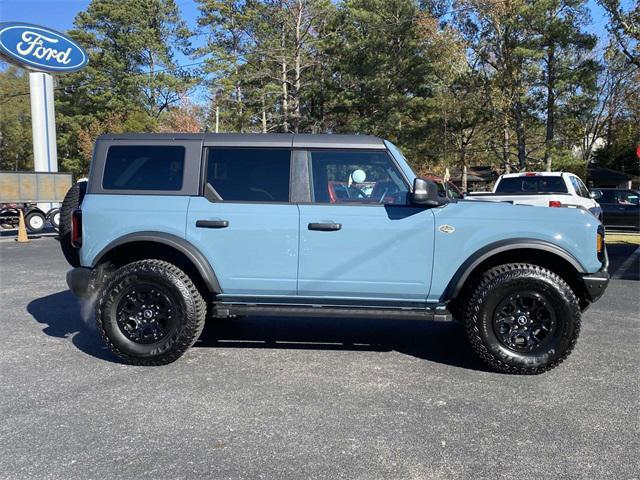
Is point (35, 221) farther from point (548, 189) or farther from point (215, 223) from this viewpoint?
point (548, 189)

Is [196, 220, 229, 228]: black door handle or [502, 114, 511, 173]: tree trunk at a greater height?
[502, 114, 511, 173]: tree trunk

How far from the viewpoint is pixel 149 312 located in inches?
175

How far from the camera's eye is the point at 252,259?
435 cm

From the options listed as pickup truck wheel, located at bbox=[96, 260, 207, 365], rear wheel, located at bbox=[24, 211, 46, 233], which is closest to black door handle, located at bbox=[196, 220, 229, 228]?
pickup truck wheel, located at bbox=[96, 260, 207, 365]

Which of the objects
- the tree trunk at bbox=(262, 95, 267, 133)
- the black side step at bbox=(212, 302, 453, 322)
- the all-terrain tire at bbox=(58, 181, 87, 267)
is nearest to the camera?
the black side step at bbox=(212, 302, 453, 322)

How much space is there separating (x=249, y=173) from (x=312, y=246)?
875 millimetres

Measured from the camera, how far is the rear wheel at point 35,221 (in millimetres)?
16531

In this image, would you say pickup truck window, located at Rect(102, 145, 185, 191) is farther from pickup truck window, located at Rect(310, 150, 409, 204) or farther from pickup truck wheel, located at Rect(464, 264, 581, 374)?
pickup truck wheel, located at Rect(464, 264, 581, 374)

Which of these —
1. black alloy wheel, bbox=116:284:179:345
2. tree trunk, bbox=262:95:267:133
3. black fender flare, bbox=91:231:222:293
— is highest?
tree trunk, bbox=262:95:267:133

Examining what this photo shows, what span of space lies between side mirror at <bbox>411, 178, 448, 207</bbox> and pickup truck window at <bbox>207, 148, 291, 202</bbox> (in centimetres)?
110

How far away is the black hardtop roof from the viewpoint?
444cm

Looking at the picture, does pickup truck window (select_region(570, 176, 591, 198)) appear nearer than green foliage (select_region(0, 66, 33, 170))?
Yes

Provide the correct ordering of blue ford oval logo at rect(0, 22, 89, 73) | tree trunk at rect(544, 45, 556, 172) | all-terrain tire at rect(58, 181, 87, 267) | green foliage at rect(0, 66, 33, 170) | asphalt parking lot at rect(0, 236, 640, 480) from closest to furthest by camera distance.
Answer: asphalt parking lot at rect(0, 236, 640, 480), all-terrain tire at rect(58, 181, 87, 267), blue ford oval logo at rect(0, 22, 89, 73), tree trunk at rect(544, 45, 556, 172), green foliage at rect(0, 66, 33, 170)

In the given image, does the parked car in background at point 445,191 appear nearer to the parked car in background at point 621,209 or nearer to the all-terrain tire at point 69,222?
the all-terrain tire at point 69,222
